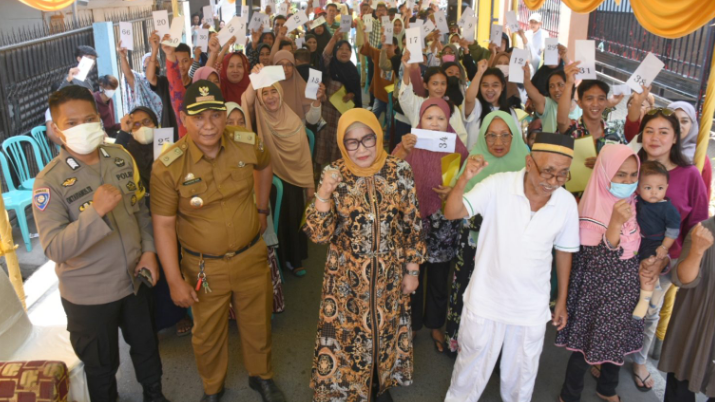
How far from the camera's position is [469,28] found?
6.92 metres

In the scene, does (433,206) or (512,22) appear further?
(512,22)

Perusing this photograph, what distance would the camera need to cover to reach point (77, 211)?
2398 mm

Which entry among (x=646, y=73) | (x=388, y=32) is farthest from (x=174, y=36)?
(x=646, y=73)

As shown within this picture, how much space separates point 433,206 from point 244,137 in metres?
1.20

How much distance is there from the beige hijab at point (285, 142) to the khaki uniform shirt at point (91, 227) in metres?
1.45

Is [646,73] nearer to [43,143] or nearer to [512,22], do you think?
[512,22]

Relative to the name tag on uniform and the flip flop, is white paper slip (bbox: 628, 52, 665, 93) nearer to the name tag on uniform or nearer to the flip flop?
the flip flop

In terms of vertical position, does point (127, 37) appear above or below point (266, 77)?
above

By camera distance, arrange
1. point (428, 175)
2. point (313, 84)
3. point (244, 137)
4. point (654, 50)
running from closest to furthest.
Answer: point (244, 137) < point (428, 175) < point (313, 84) < point (654, 50)

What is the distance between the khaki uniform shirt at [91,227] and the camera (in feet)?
7.52

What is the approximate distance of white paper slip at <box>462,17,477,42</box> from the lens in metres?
6.91

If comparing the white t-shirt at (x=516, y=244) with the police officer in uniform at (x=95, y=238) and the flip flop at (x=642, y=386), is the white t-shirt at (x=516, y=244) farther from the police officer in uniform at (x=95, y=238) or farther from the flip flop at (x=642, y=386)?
the police officer in uniform at (x=95, y=238)

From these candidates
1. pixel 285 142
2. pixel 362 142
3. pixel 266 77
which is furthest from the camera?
pixel 285 142

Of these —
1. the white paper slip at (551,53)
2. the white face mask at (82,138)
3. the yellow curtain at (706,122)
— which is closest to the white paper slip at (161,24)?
the white face mask at (82,138)
